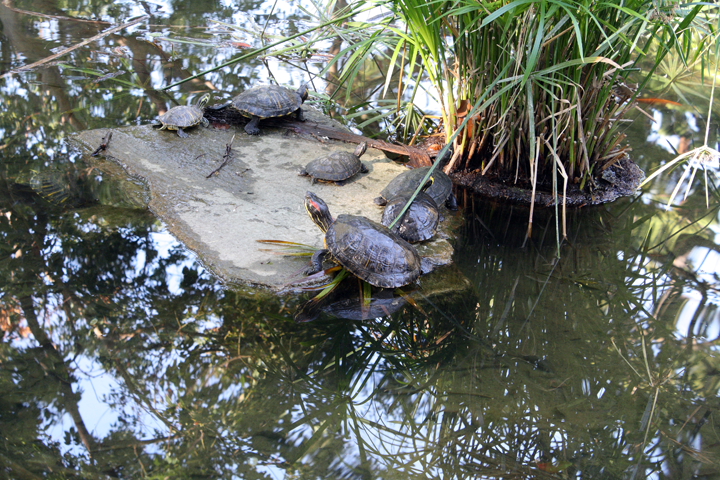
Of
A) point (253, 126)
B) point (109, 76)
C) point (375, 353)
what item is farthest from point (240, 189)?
point (109, 76)

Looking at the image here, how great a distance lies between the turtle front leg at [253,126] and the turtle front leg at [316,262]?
1.89 metres

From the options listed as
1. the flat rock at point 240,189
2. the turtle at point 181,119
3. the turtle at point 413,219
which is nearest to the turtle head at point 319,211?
the flat rock at point 240,189

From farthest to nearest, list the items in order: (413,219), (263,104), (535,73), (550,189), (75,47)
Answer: (75,47), (263,104), (550,189), (413,219), (535,73)

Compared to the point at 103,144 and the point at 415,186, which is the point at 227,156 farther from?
the point at 415,186

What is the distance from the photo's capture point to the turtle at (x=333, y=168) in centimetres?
409

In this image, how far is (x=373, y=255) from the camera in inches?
122

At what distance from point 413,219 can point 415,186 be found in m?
0.36

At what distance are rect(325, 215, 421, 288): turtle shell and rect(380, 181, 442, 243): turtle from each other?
0.34 metres

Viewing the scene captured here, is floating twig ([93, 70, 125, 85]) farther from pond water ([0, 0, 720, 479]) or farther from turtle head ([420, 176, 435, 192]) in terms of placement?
turtle head ([420, 176, 435, 192])

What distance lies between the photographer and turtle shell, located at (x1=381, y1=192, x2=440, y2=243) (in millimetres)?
3568

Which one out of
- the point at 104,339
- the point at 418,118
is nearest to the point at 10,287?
the point at 104,339

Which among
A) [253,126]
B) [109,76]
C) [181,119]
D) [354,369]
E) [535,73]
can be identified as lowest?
[354,369]

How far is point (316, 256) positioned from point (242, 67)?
3776 mm

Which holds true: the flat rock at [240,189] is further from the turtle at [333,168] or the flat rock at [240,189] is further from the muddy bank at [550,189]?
the muddy bank at [550,189]
